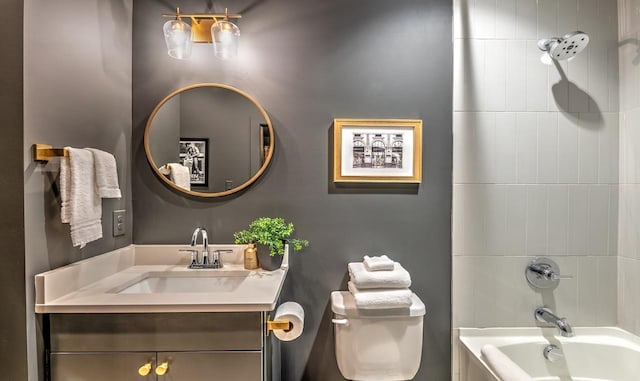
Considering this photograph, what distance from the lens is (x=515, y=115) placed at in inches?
74.8

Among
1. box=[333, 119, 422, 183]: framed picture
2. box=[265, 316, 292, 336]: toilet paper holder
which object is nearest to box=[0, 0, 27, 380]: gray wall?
box=[265, 316, 292, 336]: toilet paper holder

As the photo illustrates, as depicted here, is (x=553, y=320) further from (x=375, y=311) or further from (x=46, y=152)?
(x=46, y=152)

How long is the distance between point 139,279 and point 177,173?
558 millimetres

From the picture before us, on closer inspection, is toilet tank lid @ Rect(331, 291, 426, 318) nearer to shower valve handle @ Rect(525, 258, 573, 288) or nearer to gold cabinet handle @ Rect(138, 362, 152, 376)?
shower valve handle @ Rect(525, 258, 573, 288)

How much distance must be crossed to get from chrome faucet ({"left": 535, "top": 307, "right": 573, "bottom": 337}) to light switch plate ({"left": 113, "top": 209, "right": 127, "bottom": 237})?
218 centimetres

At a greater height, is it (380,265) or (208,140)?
(208,140)

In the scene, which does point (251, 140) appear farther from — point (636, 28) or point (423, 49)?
point (636, 28)

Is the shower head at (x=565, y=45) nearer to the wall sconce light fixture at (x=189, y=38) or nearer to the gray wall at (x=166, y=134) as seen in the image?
the wall sconce light fixture at (x=189, y=38)

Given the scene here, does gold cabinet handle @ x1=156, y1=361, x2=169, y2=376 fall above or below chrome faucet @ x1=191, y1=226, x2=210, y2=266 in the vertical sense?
below

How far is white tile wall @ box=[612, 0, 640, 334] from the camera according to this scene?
1.81 m

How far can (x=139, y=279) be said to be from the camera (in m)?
1.65

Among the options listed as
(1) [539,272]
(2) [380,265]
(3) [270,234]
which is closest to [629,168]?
(1) [539,272]

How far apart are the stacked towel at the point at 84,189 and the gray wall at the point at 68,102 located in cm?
7

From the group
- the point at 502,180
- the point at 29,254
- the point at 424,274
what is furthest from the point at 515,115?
the point at 29,254
